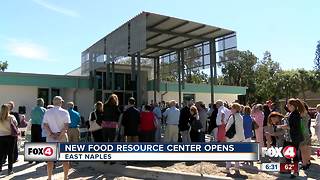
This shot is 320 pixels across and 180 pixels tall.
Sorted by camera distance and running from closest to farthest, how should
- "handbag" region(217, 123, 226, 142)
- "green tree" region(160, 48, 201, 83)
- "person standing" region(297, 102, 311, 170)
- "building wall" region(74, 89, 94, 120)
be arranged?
1. "person standing" region(297, 102, 311, 170)
2. "handbag" region(217, 123, 226, 142)
3. "green tree" region(160, 48, 201, 83)
4. "building wall" region(74, 89, 94, 120)

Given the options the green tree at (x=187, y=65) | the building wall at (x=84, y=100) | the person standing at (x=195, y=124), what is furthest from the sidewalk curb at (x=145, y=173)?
the building wall at (x=84, y=100)

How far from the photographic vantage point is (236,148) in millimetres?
8109

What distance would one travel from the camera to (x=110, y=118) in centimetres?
1106

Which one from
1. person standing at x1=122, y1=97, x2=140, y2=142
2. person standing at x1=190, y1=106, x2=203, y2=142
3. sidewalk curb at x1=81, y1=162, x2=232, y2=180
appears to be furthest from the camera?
person standing at x1=190, y1=106, x2=203, y2=142

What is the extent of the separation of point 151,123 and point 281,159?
3760 millimetres

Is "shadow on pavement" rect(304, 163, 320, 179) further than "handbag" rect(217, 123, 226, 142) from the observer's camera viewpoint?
No

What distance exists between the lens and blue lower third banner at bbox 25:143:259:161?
799 centimetres

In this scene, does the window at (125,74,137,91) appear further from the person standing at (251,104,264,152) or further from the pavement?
the pavement

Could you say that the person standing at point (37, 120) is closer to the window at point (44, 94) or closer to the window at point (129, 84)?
the window at point (44, 94)

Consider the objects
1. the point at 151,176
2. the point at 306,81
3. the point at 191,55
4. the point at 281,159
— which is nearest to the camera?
the point at 151,176

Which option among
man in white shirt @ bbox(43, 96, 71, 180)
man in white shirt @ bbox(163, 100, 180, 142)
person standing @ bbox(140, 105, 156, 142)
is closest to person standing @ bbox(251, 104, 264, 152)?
man in white shirt @ bbox(163, 100, 180, 142)

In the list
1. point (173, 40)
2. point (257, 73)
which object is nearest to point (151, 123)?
point (173, 40)

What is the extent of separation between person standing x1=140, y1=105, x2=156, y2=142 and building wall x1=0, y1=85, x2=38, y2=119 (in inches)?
702

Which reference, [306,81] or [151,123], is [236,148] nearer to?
[151,123]
